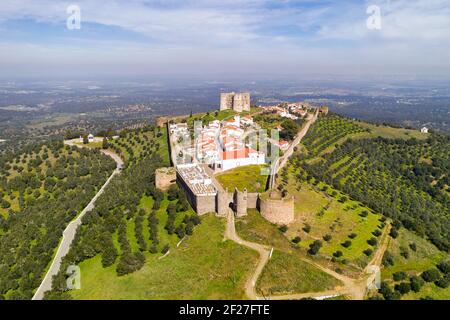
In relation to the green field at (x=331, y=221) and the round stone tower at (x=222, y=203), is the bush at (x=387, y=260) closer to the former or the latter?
the green field at (x=331, y=221)

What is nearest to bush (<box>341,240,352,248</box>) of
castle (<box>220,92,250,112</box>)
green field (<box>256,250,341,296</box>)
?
green field (<box>256,250,341,296</box>)

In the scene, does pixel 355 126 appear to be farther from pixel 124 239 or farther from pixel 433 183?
pixel 124 239

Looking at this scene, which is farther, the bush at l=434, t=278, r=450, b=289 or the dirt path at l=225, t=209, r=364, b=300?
the bush at l=434, t=278, r=450, b=289

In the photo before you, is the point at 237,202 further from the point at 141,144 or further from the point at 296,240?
the point at 141,144

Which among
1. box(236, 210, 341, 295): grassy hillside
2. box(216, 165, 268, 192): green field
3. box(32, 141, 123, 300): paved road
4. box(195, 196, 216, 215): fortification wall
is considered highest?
box(216, 165, 268, 192): green field

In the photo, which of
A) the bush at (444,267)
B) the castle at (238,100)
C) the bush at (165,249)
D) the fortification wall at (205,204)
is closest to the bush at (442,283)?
the bush at (444,267)

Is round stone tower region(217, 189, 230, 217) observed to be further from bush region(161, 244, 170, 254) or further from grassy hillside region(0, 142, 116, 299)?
grassy hillside region(0, 142, 116, 299)

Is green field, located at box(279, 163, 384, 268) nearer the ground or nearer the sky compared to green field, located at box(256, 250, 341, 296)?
nearer the sky

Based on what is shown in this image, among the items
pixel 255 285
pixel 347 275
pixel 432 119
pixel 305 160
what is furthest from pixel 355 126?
pixel 432 119

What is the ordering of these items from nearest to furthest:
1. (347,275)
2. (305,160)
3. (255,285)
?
(255,285), (347,275), (305,160)
